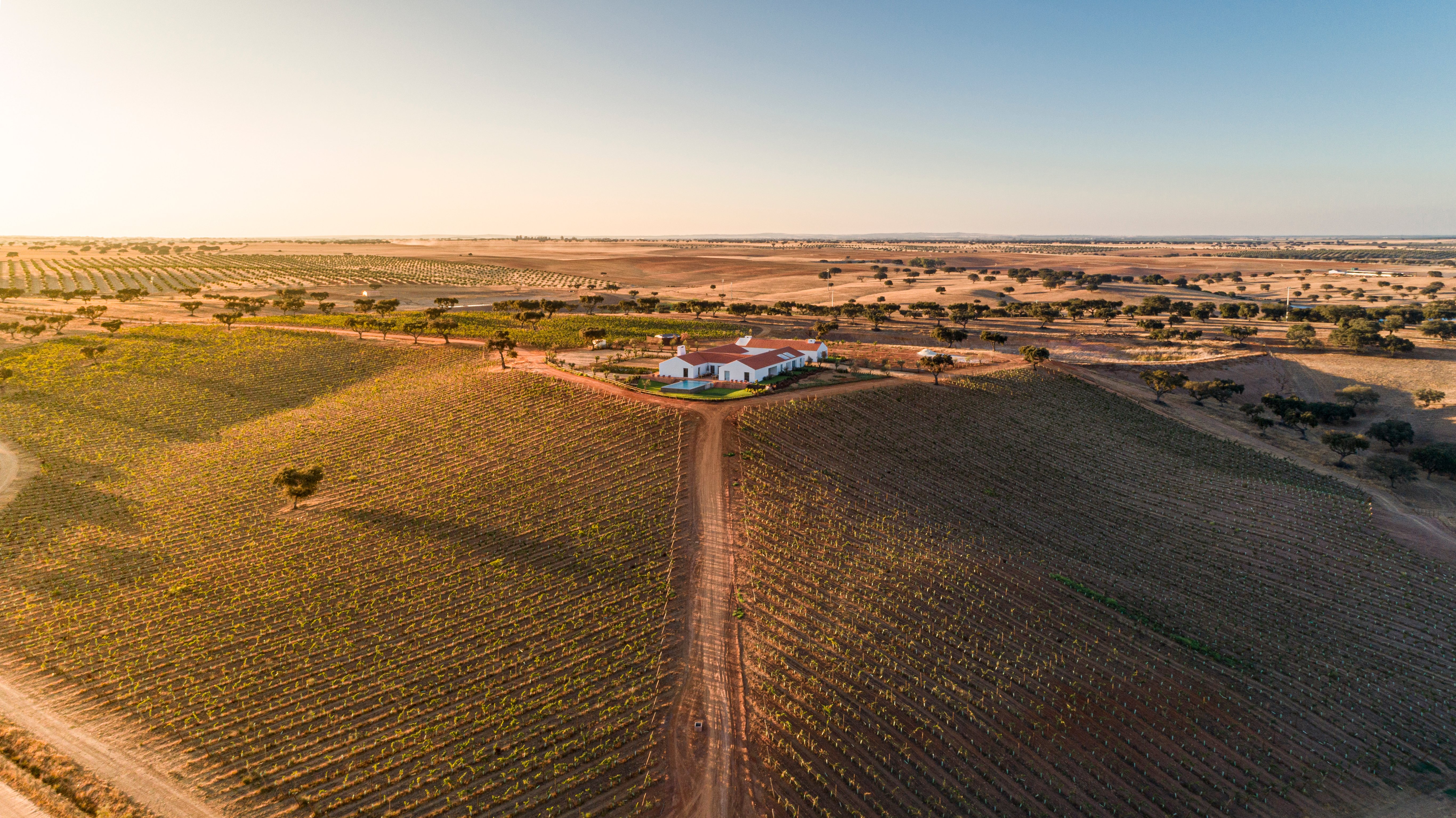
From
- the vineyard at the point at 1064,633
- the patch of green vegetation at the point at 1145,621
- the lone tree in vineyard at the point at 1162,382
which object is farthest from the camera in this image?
the lone tree in vineyard at the point at 1162,382

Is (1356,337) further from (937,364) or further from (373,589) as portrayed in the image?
(373,589)

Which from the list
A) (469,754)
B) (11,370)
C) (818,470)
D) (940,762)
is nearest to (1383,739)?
(940,762)

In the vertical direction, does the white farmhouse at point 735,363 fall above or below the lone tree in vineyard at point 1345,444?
above

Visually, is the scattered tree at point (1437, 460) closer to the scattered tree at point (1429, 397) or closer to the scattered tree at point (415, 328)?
the scattered tree at point (1429, 397)

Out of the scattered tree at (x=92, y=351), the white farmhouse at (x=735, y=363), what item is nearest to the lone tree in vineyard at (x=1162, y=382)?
the white farmhouse at (x=735, y=363)

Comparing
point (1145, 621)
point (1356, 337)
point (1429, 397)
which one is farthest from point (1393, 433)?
point (1145, 621)

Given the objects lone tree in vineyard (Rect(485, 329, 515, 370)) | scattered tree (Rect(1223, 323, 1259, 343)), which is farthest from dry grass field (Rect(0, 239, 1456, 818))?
scattered tree (Rect(1223, 323, 1259, 343))

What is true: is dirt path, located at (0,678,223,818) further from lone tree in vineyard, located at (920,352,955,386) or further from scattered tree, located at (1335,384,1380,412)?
scattered tree, located at (1335,384,1380,412)

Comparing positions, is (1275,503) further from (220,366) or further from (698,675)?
(220,366)
